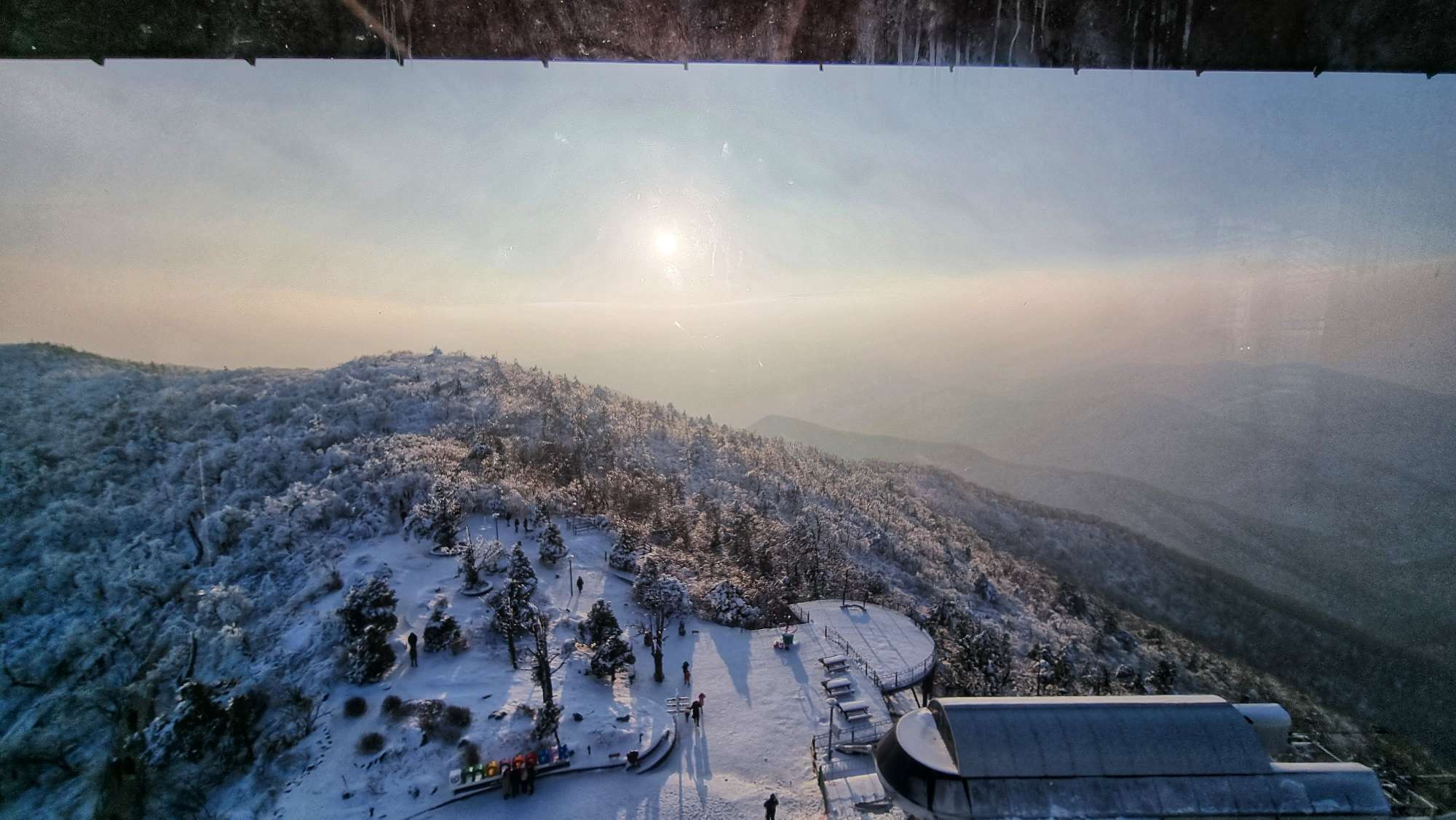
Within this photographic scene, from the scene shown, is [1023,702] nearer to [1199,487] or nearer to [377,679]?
[377,679]

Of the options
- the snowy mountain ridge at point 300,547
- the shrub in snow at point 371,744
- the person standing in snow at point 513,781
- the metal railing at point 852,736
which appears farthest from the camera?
the snowy mountain ridge at point 300,547

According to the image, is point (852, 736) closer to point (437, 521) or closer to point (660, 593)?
point (660, 593)

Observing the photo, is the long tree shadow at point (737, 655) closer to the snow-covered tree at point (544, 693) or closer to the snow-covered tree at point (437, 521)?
the snow-covered tree at point (544, 693)

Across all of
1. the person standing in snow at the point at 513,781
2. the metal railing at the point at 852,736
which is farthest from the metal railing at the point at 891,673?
the person standing in snow at the point at 513,781

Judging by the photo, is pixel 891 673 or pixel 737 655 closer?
pixel 891 673

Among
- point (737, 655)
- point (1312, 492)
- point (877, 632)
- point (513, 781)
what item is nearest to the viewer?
point (513, 781)

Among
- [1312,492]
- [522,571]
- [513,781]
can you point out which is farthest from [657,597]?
[1312,492]

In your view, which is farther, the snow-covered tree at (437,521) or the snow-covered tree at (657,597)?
the snow-covered tree at (437,521)
